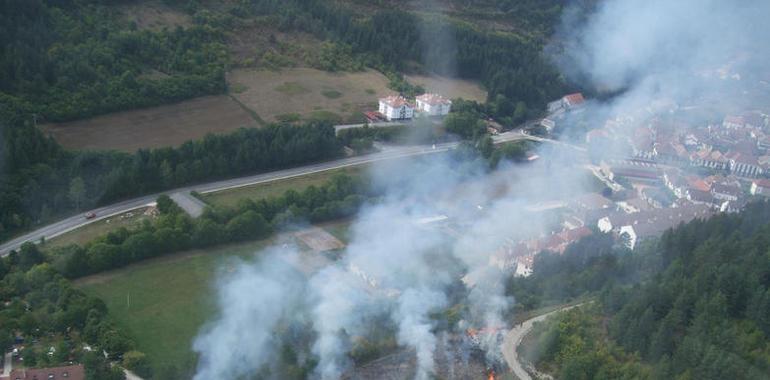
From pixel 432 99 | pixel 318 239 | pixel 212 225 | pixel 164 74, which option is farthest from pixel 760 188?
pixel 164 74

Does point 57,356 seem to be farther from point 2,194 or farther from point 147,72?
point 147,72

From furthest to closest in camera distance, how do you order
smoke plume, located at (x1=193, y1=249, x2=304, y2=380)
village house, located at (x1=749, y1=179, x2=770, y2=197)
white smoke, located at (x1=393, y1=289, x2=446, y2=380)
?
village house, located at (x1=749, y1=179, x2=770, y2=197) → white smoke, located at (x1=393, y1=289, x2=446, y2=380) → smoke plume, located at (x1=193, y1=249, x2=304, y2=380)

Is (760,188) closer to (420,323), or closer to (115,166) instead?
(420,323)

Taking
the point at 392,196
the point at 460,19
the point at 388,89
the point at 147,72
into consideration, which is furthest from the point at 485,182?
the point at 460,19

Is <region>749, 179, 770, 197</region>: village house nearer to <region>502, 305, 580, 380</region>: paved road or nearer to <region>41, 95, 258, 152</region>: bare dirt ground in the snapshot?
<region>502, 305, 580, 380</region>: paved road

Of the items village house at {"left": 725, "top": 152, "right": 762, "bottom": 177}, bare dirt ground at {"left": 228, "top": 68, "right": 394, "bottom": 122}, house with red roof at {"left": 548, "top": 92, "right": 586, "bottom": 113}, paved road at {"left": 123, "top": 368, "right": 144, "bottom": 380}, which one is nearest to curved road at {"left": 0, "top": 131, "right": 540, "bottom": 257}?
bare dirt ground at {"left": 228, "top": 68, "right": 394, "bottom": 122}
